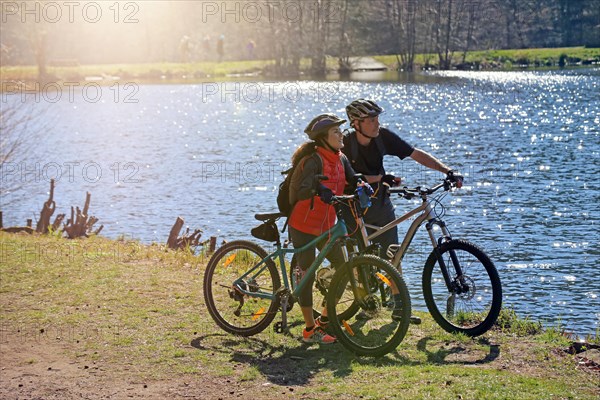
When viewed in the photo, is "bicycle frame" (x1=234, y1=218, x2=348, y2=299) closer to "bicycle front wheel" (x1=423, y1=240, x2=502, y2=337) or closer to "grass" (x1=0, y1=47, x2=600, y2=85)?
"bicycle front wheel" (x1=423, y1=240, x2=502, y2=337)

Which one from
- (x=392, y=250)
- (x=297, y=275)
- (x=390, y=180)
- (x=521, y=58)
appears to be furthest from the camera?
(x=521, y=58)

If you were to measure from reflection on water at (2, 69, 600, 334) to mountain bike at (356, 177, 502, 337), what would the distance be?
301 cm

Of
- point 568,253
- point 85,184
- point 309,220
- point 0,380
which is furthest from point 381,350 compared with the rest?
point 85,184

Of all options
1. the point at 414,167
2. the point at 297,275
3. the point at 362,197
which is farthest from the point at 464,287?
the point at 414,167

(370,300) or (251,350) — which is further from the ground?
(370,300)

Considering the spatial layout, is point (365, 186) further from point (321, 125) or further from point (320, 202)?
point (321, 125)

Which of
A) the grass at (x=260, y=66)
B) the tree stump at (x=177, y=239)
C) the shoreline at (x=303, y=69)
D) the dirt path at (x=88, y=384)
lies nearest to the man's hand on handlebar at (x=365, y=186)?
the dirt path at (x=88, y=384)

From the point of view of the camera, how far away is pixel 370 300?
374 inches

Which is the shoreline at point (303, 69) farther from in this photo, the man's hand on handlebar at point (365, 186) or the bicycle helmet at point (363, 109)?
the man's hand on handlebar at point (365, 186)

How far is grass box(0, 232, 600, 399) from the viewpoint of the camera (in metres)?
8.22

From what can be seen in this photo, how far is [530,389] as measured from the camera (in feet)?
26.1

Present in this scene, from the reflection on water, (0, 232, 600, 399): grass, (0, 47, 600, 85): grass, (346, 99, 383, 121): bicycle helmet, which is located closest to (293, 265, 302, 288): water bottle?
(0, 232, 600, 399): grass

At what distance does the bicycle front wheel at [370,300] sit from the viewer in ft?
29.8

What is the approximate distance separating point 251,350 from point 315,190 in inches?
75.4
